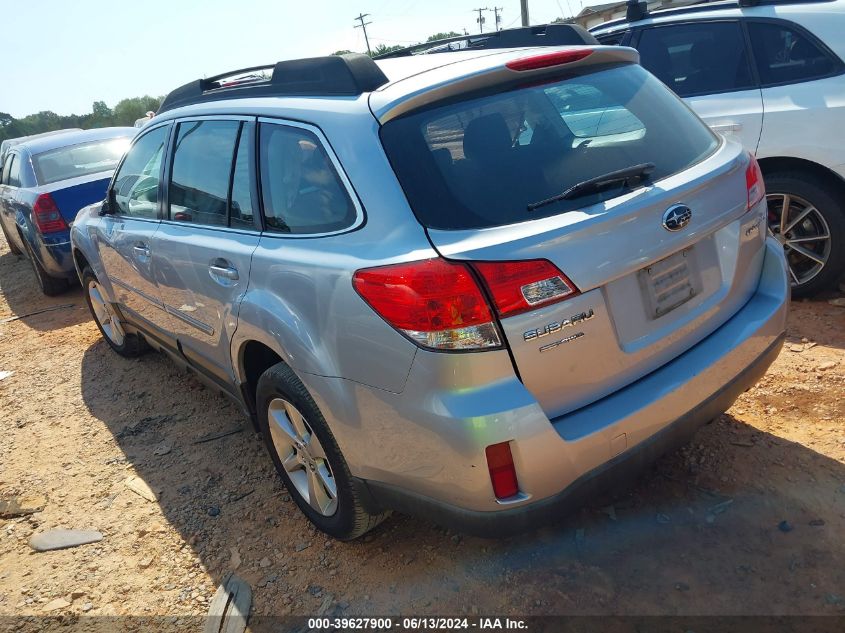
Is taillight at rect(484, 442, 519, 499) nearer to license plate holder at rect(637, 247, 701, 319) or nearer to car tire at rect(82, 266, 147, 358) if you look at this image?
license plate holder at rect(637, 247, 701, 319)

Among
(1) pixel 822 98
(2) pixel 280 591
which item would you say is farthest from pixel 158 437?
(1) pixel 822 98

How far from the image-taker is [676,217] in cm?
218

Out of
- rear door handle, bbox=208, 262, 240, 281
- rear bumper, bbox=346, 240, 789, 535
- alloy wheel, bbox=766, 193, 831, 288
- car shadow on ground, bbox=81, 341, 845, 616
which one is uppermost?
rear door handle, bbox=208, 262, 240, 281

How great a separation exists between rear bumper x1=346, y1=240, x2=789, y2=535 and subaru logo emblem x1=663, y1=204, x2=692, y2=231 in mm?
466

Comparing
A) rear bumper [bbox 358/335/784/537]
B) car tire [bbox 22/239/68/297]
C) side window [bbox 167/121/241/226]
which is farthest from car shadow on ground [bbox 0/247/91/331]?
rear bumper [bbox 358/335/784/537]

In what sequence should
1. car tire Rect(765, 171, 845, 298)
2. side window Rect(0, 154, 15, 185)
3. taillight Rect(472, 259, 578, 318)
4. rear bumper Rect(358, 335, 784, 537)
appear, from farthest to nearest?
side window Rect(0, 154, 15, 185)
car tire Rect(765, 171, 845, 298)
rear bumper Rect(358, 335, 784, 537)
taillight Rect(472, 259, 578, 318)

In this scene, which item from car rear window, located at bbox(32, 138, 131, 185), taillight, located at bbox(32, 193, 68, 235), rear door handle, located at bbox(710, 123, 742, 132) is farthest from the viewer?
car rear window, located at bbox(32, 138, 131, 185)

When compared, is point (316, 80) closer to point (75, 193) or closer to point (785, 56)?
point (785, 56)

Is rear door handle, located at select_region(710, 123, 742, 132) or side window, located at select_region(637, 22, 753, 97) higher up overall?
side window, located at select_region(637, 22, 753, 97)

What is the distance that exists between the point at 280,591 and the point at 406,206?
1660 mm

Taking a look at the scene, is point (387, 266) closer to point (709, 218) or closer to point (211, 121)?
point (709, 218)

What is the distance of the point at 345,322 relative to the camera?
2160 mm

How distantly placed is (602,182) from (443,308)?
0.70 metres

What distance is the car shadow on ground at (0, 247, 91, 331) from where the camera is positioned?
7.11 meters
